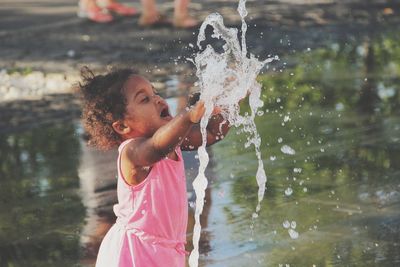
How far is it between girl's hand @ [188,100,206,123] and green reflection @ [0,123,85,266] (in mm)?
2039

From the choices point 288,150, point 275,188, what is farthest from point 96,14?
point 275,188

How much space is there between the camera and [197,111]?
3.88 meters

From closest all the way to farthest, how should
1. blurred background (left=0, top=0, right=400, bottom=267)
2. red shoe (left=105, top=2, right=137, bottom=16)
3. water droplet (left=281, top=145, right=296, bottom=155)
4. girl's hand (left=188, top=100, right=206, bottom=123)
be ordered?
girl's hand (left=188, top=100, right=206, bottom=123) → blurred background (left=0, top=0, right=400, bottom=267) → water droplet (left=281, top=145, right=296, bottom=155) → red shoe (left=105, top=2, right=137, bottom=16)

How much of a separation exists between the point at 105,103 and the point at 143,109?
0.54 feet

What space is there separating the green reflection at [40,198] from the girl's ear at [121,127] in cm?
156

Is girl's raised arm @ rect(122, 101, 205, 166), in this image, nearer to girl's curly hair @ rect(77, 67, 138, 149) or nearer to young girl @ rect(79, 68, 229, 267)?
young girl @ rect(79, 68, 229, 267)

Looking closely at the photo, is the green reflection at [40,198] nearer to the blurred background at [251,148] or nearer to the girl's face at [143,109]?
the blurred background at [251,148]

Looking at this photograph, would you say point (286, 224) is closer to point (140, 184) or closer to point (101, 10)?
point (140, 184)

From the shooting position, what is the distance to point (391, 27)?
12.6 m

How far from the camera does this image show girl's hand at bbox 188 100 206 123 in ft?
12.7

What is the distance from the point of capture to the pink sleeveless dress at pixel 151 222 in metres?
4.27

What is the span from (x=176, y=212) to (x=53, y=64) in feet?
23.1

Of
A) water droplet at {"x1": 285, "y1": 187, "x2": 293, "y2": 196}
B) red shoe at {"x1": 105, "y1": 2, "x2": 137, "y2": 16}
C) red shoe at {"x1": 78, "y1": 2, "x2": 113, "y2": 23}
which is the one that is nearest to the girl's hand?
water droplet at {"x1": 285, "y1": 187, "x2": 293, "y2": 196}

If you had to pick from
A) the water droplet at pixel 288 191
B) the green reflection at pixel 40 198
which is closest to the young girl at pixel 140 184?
the green reflection at pixel 40 198
